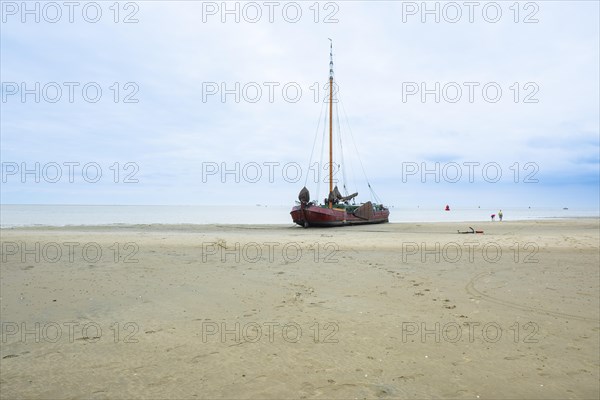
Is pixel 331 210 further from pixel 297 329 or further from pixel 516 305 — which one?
pixel 297 329

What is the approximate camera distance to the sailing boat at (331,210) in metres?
37.5

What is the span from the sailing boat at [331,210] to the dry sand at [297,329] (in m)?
25.5

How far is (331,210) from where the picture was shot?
38.2m

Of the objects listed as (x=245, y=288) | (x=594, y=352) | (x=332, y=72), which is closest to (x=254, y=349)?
(x=245, y=288)

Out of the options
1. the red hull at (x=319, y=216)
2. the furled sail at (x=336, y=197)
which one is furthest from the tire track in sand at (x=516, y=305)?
the furled sail at (x=336, y=197)

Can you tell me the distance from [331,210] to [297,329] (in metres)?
32.1

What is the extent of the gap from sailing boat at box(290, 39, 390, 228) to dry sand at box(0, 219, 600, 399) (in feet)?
83.7

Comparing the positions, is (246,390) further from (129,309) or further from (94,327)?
(129,309)

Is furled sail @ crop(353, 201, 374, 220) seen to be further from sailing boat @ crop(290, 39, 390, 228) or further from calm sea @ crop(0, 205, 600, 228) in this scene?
calm sea @ crop(0, 205, 600, 228)

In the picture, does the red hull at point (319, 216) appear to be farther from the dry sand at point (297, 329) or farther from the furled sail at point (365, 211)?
the dry sand at point (297, 329)

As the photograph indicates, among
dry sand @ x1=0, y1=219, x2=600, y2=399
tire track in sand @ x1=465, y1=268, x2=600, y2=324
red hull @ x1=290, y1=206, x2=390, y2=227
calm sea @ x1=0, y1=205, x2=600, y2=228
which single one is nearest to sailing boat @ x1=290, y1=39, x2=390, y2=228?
red hull @ x1=290, y1=206, x2=390, y2=227

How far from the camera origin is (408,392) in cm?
438

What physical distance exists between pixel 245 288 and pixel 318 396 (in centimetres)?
489

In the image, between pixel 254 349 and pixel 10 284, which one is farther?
pixel 10 284
